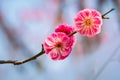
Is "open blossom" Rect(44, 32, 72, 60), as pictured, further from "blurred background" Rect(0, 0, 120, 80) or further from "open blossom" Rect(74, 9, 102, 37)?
"blurred background" Rect(0, 0, 120, 80)

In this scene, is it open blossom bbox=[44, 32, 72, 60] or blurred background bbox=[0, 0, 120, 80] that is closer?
open blossom bbox=[44, 32, 72, 60]

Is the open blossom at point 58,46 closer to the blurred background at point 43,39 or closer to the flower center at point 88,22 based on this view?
the flower center at point 88,22

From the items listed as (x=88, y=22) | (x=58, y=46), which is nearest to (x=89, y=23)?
(x=88, y=22)

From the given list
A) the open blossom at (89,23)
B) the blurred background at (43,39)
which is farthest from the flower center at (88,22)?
the blurred background at (43,39)

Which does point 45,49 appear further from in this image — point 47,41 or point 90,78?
point 90,78

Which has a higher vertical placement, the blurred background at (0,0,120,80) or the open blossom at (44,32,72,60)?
the open blossom at (44,32,72,60)

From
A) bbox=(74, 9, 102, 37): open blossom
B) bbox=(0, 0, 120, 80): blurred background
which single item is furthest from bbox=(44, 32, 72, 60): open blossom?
bbox=(0, 0, 120, 80): blurred background

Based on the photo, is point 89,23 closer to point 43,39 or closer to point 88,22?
point 88,22

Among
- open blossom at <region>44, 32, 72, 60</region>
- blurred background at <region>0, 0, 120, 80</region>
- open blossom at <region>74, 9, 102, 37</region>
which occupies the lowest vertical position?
blurred background at <region>0, 0, 120, 80</region>
